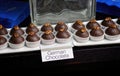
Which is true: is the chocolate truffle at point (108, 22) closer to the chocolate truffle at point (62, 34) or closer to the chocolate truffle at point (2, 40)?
the chocolate truffle at point (62, 34)

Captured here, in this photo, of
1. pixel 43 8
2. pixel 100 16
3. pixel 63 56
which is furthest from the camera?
pixel 100 16

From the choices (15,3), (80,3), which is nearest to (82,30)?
(80,3)

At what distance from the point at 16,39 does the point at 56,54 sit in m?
0.15

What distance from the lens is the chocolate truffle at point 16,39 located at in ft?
3.06

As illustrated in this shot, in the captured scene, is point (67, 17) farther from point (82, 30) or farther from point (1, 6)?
point (1, 6)

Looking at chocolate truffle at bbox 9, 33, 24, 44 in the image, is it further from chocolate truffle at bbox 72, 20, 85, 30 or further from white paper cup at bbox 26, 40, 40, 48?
chocolate truffle at bbox 72, 20, 85, 30

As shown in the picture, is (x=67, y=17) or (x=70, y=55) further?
(x=67, y=17)

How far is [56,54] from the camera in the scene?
933 mm

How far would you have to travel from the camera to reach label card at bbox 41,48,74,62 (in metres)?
0.93

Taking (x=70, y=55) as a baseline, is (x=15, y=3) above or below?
above

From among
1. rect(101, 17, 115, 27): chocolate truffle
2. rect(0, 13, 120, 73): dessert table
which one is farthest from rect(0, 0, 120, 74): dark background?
rect(101, 17, 115, 27): chocolate truffle

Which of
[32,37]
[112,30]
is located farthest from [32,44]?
[112,30]

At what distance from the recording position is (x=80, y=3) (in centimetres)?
113

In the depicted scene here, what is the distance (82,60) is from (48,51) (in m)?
0.12
